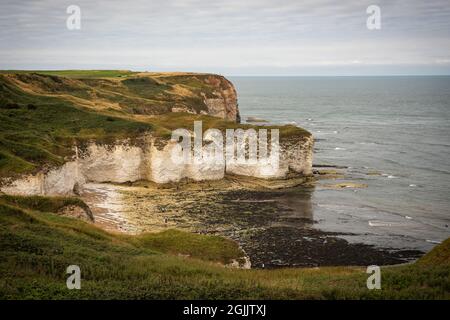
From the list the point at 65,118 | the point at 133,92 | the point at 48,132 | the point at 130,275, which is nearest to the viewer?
the point at 130,275

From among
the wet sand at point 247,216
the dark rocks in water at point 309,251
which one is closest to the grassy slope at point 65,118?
the wet sand at point 247,216

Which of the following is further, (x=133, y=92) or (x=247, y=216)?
(x=133, y=92)

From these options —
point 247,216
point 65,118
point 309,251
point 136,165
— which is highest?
point 65,118

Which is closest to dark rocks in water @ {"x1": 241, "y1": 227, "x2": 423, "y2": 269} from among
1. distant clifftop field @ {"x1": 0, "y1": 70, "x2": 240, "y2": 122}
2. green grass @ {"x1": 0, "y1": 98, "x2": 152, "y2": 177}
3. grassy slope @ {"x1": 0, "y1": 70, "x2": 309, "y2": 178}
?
green grass @ {"x1": 0, "y1": 98, "x2": 152, "y2": 177}

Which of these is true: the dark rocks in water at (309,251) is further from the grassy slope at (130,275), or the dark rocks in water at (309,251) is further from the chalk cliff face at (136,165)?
the chalk cliff face at (136,165)

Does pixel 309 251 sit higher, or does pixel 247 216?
pixel 247 216

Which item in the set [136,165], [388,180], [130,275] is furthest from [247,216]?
[130,275]

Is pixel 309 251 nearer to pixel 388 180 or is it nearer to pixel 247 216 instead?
pixel 247 216
